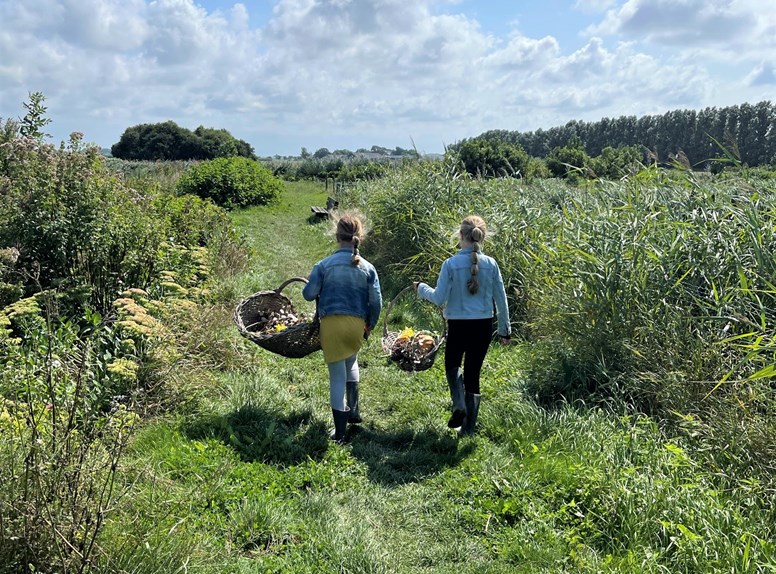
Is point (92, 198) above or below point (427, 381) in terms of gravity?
above

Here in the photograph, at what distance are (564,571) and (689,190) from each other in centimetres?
459

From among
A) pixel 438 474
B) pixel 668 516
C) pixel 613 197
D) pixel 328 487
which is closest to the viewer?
pixel 668 516

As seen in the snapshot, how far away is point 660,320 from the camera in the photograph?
4.98 metres

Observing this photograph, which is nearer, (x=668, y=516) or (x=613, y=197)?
(x=668, y=516)

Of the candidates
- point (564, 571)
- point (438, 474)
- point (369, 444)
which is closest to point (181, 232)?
point (369, 444)

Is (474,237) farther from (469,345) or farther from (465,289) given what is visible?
(469,345)

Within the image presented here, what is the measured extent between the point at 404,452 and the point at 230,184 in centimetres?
1936

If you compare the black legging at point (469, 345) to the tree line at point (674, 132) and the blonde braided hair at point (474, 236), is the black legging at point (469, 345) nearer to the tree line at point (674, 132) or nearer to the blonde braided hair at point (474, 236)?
the blonde braided hair at point (474, 236)

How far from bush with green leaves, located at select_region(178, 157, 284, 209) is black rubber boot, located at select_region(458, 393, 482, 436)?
17767mm

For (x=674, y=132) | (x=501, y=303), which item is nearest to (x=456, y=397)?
(x=501, y=303)

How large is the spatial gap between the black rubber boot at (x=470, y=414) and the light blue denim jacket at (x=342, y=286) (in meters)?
1.12

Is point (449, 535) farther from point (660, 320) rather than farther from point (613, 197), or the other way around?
point (613, 197)

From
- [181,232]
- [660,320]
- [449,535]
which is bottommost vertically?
[449,535]

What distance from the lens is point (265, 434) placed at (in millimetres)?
4617
